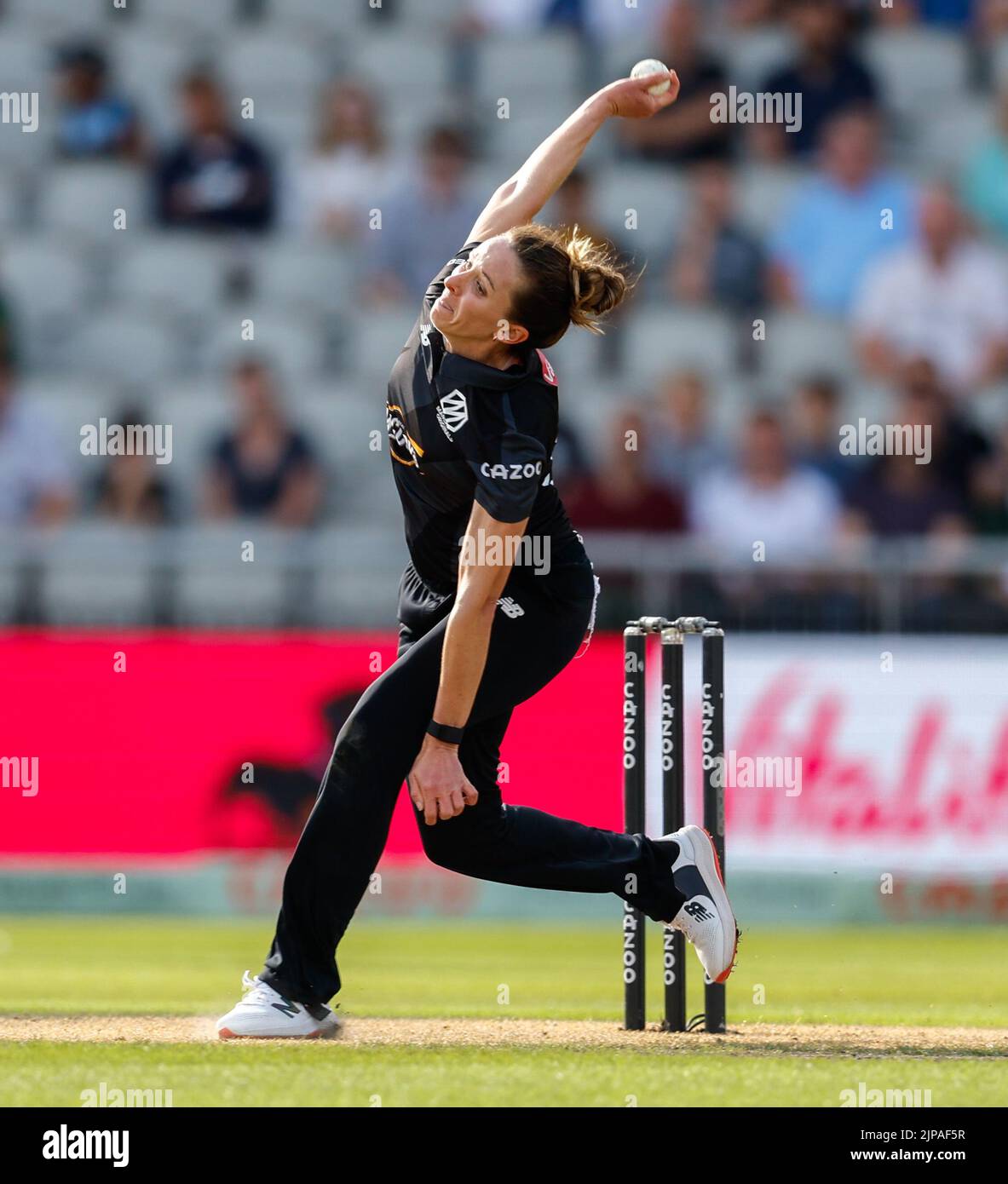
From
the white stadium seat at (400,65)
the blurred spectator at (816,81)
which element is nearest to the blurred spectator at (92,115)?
the white stadium seat at (400,65)

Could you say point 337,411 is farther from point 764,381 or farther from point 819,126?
point 819,126

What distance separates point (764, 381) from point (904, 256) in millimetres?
1417

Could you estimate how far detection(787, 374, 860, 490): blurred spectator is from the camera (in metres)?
14.0

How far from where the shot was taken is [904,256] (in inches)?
624

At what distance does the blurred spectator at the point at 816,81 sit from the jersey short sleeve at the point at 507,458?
10942 mm

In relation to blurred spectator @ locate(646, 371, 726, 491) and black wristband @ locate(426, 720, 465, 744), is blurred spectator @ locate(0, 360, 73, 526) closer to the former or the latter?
blurred spectator @ locate(646, 371, 726, 491)

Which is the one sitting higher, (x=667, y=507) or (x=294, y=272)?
(x=294, y=272)

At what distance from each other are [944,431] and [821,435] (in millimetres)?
785

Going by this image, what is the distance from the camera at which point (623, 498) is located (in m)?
13.5

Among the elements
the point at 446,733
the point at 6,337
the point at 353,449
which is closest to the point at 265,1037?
the point at 446,733

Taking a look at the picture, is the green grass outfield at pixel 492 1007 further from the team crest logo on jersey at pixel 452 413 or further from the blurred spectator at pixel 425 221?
the blurred spectator at pixel 425 221

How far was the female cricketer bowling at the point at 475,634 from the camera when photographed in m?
6.25

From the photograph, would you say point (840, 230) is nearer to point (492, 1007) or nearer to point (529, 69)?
point (529, 69)
